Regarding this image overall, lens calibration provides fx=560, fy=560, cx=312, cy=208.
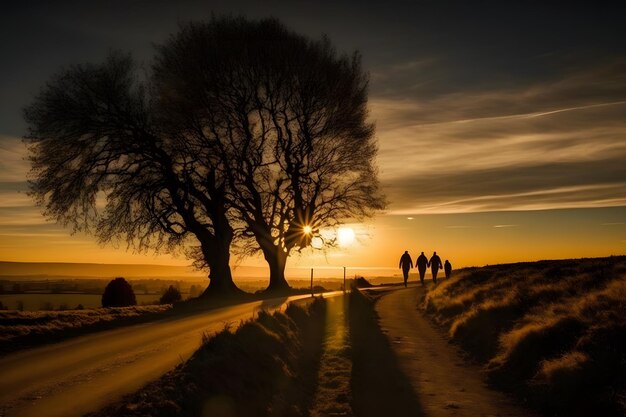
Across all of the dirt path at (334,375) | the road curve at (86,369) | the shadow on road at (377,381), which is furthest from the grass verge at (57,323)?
the shadow on road at (377,381)

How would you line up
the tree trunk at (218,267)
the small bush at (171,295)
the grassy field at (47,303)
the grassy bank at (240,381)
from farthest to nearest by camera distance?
the tree trunk at (218,267) < the small bush at (171,295) < the grassy field at (47,303) < the grassy bank at (240,381)

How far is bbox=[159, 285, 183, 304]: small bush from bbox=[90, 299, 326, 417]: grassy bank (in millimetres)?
16153

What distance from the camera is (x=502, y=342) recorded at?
15.7 metres

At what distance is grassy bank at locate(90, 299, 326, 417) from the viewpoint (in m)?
7.85

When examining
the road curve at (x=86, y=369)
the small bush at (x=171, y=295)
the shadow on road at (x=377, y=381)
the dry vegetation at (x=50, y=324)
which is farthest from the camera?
the small bush at (x=171, y=295)

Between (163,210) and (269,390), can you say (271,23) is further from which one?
(269,390)

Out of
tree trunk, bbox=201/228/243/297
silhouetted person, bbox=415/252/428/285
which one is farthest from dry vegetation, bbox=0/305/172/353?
silhouetted person, bbox=415/252/428/285

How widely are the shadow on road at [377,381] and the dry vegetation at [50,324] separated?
752 cm

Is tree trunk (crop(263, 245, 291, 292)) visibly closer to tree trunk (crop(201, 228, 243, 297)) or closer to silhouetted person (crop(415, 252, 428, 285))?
tree trunk (crop(201, 228, 243, 297))

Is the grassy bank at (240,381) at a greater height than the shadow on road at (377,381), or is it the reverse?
the grassy bank at (240,381)

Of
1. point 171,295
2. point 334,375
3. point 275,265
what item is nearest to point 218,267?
point 171,295

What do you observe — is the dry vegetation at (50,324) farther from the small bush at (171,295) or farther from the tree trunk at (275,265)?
the tree trunk at (275,265)

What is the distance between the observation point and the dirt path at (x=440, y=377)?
1082 cm

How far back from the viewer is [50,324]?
14.9 metres
